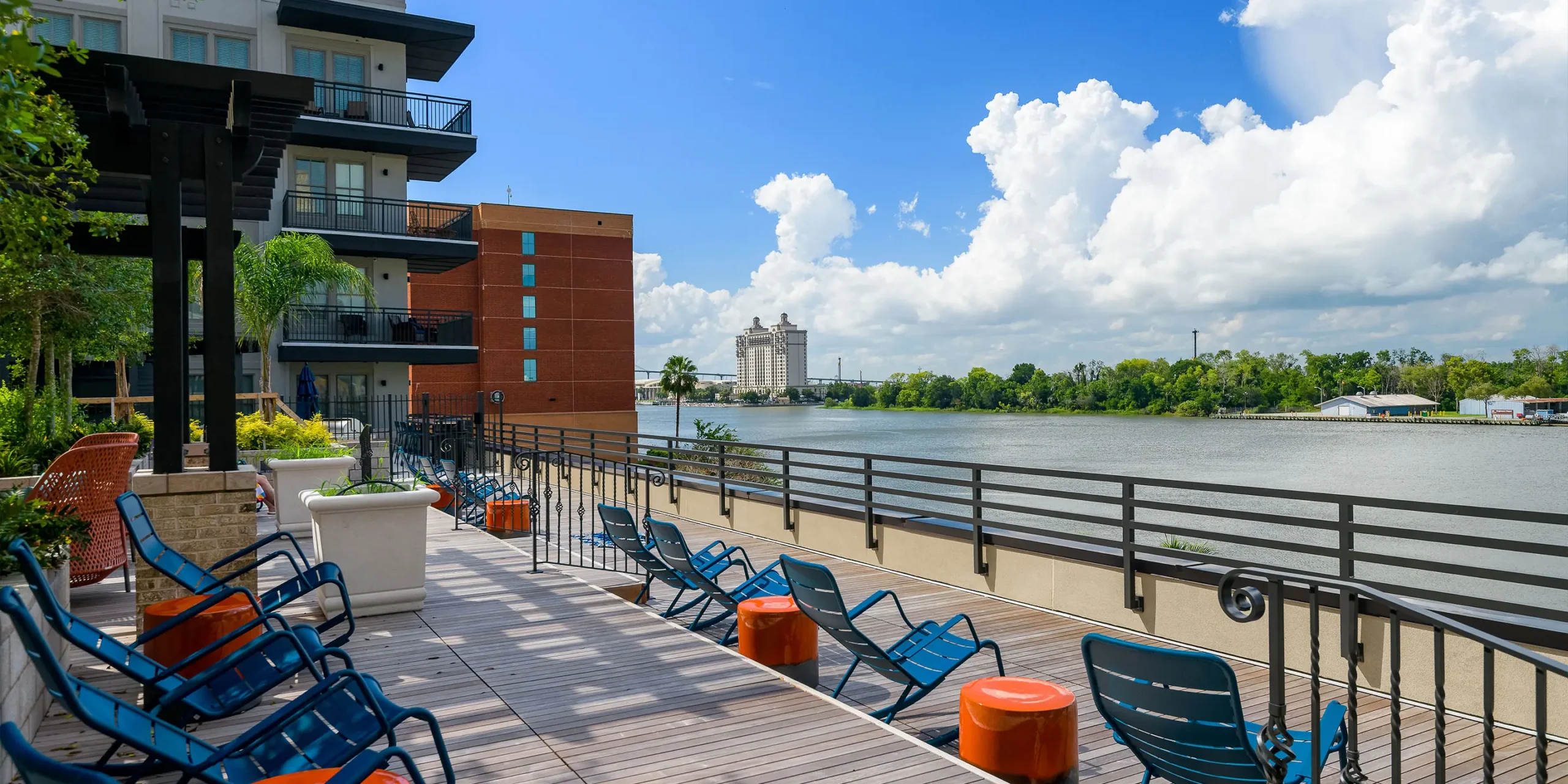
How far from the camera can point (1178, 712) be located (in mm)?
3799

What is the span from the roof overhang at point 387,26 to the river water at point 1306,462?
2119 centimetres

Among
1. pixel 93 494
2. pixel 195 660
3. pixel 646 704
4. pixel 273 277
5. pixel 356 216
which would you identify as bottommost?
pixel 646 704

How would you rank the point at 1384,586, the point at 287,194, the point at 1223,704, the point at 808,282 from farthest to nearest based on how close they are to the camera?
1. the point at 808,282
2. the point at 287,194
3. the point at 1384,586
4. the point at 1223,704

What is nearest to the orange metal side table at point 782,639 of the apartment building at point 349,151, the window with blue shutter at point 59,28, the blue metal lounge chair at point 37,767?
the blue metal lounge chair at point 37,767

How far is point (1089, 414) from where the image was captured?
5192 inches

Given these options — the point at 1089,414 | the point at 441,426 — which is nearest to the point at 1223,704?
the point at 441,426

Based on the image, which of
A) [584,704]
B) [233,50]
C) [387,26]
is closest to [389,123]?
[387,26]

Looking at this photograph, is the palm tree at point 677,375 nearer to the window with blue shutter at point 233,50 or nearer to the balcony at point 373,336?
the balcony at point 373,336

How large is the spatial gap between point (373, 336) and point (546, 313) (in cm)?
2949

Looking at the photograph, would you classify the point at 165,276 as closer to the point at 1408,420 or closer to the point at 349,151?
the point at 349,151

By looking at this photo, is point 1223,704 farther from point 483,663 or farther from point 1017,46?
point 1017,46

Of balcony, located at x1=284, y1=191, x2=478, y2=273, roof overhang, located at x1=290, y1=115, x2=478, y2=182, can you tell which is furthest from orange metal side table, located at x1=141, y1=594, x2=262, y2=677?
balcony, located at x1=284, y1=191, x2=478, y2=273

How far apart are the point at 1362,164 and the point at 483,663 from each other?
13877 cm

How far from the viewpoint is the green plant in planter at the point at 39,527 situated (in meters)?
4.95
